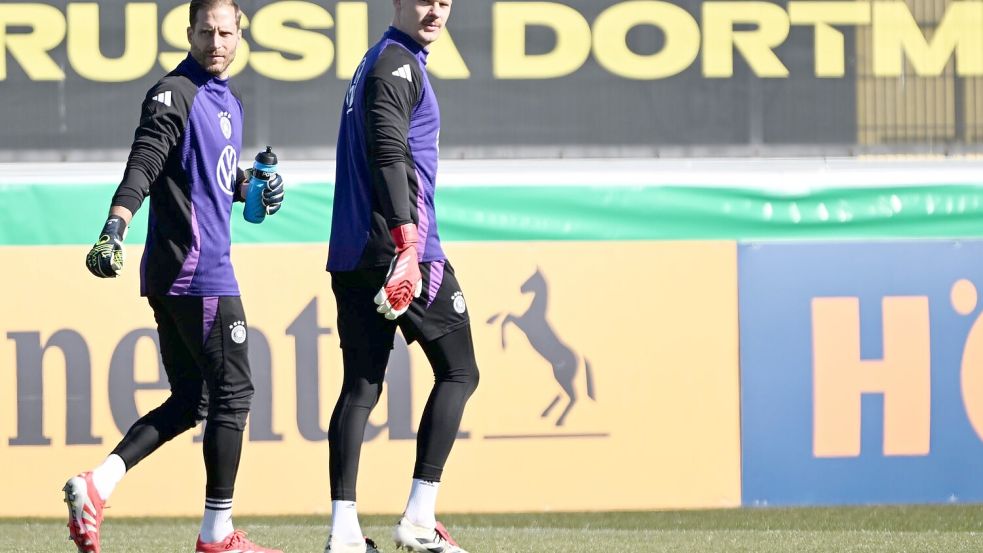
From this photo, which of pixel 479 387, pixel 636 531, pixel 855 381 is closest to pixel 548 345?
pixel 479 387

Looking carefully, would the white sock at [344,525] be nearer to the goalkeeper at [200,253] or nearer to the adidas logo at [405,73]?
the goalkeeper at [200,253]

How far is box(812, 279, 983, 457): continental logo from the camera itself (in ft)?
23.0

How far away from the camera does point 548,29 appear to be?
287 inches

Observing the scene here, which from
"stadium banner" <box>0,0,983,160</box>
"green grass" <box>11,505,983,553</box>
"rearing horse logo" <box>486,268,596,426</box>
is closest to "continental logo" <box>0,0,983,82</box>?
"stadium banner" <box>0,0,983,160</box>

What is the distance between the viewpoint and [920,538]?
5.40 m

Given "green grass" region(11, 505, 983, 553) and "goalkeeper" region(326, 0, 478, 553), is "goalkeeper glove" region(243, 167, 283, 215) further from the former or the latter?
"green grass" region(11, 505, 983, 553)

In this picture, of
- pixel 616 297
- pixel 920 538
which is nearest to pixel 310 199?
pixel 616 297

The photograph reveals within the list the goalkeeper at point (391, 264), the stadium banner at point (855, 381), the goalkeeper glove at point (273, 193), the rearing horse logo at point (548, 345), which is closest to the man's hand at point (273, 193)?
the goalkeeper glove at point (273, 193)

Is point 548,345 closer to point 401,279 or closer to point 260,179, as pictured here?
point 260,179

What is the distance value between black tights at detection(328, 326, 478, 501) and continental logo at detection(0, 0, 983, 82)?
3.24m

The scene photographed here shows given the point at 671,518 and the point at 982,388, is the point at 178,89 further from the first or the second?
the point at 982,388

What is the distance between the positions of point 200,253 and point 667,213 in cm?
331

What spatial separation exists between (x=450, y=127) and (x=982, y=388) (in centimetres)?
284

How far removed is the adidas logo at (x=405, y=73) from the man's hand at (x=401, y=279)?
16.5 inches
